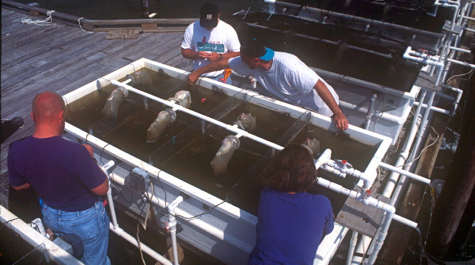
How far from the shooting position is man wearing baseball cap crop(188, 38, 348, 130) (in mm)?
3896

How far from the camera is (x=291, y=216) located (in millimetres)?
2547

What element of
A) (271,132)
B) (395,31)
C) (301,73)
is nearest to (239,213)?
(271,132)

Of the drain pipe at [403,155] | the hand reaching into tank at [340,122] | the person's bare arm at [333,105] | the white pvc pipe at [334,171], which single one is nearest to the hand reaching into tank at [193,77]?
the person's bare arm at [333,105]

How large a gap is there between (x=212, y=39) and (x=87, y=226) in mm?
3044

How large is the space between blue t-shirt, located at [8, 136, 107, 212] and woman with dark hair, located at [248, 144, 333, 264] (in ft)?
4.56

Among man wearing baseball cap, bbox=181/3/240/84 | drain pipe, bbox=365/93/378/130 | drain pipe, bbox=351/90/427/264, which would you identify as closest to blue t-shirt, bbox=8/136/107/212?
man wearing baseball cap, bbox=181/3/240/84

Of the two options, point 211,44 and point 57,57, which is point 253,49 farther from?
point 57,57

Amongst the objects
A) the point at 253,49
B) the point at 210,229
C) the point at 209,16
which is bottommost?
the point at 210,229

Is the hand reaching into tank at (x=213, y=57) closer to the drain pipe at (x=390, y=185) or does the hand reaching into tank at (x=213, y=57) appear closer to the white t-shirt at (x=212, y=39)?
the white t-shirt at (x=212, y=39)

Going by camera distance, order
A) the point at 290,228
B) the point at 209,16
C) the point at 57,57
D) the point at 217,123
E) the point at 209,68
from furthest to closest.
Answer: the point at 57,57 → the point at 209,16 → the point at 209,68 → the point at 217,123 → the point at 290,228

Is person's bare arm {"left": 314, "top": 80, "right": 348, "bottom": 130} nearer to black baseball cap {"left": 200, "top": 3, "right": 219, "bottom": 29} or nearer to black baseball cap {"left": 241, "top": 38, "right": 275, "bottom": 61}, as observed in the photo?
black baseball cap {"left": 241, "top": 38, "right": 275, "bottom": 61}

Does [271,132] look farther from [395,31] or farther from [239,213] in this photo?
[395,31]

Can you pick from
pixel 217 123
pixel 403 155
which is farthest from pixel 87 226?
pixel 403 155

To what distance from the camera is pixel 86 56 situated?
7566 millimetres
